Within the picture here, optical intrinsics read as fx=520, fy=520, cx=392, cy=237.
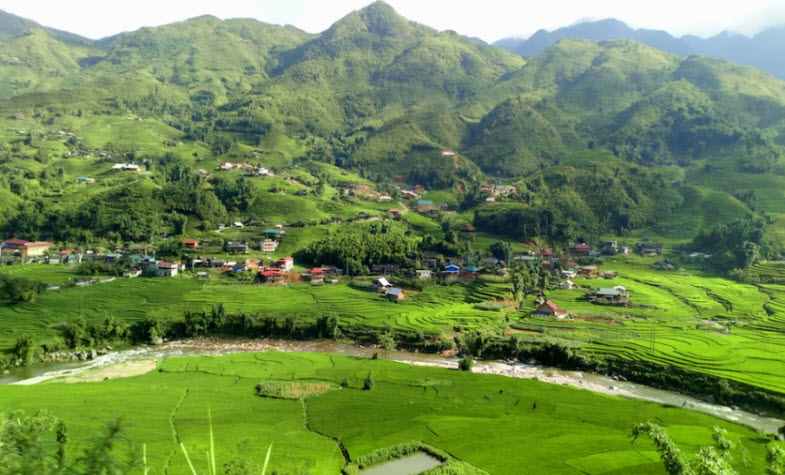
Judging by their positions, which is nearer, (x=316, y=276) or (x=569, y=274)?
(x=316, y=276)

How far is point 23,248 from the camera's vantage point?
91.4 m

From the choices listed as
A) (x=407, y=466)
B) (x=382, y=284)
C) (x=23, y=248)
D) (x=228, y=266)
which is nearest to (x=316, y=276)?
(x=382, y=284)

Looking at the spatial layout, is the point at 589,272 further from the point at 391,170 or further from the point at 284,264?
the point at 391,170

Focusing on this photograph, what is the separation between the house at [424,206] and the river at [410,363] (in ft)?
269

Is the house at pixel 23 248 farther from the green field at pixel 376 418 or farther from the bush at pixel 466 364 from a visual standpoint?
the bush at pixel 466 364

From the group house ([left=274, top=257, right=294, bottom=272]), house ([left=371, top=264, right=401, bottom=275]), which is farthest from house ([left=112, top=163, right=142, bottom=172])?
house ([left=371, top=264, right=401, bottom=275])

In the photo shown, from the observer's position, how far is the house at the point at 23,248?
91.1m

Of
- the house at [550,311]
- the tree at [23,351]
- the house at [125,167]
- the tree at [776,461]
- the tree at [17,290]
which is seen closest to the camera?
the tree at [776,461]

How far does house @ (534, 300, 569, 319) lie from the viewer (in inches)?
2886

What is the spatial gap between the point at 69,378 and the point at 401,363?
3409 cm

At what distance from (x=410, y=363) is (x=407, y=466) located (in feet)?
76.4

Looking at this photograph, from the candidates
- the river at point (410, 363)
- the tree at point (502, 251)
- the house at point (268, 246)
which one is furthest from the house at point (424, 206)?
the river at point (410, 363)

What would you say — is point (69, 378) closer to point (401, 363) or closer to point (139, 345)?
point (139, 345)

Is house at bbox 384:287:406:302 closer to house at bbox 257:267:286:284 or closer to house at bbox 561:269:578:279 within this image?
house at bbox 257:267:286:284
